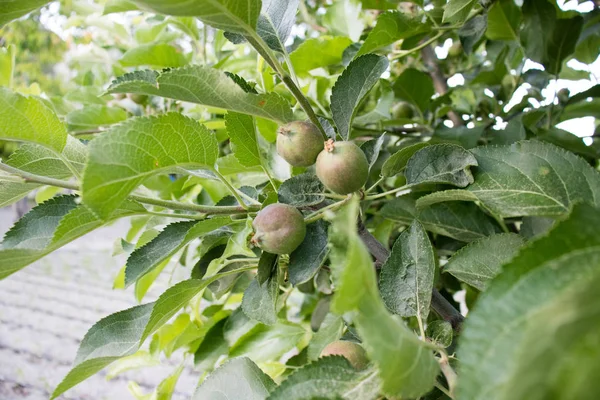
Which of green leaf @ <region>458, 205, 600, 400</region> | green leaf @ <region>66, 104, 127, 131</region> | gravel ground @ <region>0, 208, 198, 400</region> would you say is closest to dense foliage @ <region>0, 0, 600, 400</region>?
green leaf @ <region>458, 205, 600, 400</region>

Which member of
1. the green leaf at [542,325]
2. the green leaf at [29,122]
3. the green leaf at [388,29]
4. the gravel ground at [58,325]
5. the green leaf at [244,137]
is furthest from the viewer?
the gravel ground at [58,325]

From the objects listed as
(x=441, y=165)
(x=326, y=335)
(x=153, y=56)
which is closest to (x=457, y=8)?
(x=441, y=165)

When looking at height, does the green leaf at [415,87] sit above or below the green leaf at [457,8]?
below

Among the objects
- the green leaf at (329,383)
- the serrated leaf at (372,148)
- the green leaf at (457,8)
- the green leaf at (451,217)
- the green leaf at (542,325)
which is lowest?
the green leaf at (451,217)

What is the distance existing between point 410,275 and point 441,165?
11cm

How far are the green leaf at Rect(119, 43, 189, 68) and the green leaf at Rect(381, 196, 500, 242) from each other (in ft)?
1.66

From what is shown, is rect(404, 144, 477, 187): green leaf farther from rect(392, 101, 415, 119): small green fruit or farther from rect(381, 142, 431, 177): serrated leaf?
rect(392, 101, 415, 119): small green fruit

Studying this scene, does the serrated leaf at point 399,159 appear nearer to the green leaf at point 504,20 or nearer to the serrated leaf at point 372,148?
the serrated leaf at point 372,148

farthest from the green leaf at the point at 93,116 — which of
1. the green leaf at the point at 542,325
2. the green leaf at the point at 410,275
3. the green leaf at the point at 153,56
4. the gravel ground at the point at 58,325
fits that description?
the green leaf at the point at 542,325

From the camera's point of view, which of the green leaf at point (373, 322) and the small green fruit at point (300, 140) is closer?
the green leaf at point (373, 322)

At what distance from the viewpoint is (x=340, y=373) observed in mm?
377

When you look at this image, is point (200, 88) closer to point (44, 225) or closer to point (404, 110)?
point (44, 225)

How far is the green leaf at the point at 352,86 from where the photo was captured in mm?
519

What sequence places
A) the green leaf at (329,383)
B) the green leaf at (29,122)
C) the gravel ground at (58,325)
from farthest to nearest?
the gravel ground at (58,325), the green leaf at (29,122), the green leaf at (329,383)
